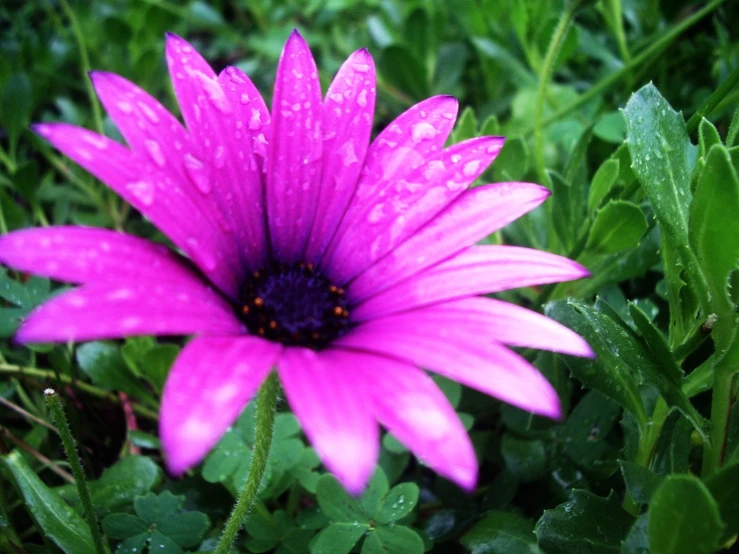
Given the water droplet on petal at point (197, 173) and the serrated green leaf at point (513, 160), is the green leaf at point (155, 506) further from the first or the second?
the serrated green leaf at point (513, 160)

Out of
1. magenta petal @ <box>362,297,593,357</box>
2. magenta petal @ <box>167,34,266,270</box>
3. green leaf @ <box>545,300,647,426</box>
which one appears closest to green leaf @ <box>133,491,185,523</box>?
magenta petal @ <box>167,34,266,270</box>

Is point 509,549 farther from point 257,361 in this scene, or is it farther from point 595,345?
point 257,361

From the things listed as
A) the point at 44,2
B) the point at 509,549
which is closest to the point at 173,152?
the point at 509,549

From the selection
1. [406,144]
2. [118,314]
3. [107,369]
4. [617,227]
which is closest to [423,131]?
[406,144]

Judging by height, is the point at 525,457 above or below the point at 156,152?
below

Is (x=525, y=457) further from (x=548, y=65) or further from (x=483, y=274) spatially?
(x=548, y=65)
